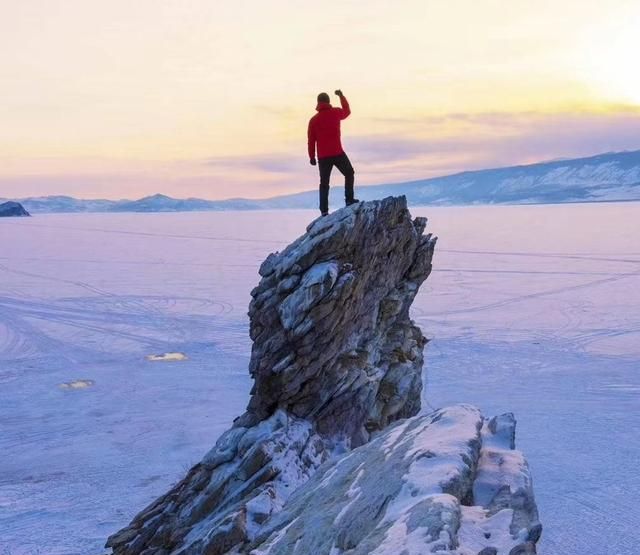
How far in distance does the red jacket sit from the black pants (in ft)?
0.42

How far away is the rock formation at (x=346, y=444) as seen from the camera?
5422mm

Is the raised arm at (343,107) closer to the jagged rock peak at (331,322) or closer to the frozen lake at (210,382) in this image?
the jagged rock peak at (331,322)

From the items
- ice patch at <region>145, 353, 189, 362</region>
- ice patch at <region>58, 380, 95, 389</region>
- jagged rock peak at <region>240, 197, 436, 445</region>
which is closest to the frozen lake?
ice patch at <region>58, 380, 95, 389</region>

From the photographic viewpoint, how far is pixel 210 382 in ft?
73.9

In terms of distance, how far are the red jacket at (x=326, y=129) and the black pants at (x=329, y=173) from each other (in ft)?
0.42

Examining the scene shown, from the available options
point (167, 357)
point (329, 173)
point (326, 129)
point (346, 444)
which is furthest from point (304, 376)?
point (167, 357)

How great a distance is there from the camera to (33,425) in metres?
18.8

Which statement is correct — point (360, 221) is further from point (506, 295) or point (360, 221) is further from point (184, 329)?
point (506, 295)

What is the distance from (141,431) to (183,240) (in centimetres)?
6153

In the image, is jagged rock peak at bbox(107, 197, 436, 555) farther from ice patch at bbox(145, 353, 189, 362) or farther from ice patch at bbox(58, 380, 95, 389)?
ice patch at bbox(145, 353, 189, 362)

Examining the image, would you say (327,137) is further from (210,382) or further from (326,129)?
(210,382)

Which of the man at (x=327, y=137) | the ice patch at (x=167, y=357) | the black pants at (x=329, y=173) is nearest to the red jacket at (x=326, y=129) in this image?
the man at (x=327, y=137)

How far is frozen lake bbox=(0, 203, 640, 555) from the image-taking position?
46.4ft

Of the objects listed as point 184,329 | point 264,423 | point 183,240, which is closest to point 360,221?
point 264,423
